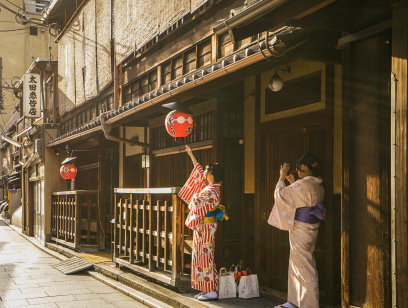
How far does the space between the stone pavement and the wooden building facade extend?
0.96 m

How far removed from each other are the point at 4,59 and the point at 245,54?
43.9m

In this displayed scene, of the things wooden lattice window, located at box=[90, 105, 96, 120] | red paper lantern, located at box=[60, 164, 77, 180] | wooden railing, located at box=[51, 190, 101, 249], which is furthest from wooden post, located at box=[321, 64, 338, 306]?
wooden lattice window, located at box=[90, 105, 96, 120]

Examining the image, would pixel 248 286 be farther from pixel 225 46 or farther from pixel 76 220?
pixel 76 220

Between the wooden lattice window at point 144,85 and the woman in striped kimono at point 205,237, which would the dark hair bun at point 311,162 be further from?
the wooden lattice window at point 144,85

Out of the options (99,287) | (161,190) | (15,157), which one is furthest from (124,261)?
(15,157)

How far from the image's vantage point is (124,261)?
10.3 metres

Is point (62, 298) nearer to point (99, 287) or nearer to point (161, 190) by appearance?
point (99, 287)

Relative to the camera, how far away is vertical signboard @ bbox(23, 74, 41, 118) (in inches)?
832

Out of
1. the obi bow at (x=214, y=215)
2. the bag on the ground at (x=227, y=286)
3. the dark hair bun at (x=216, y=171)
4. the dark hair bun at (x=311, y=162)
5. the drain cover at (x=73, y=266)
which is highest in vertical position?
the dark hair bun at (x=311, y=162)

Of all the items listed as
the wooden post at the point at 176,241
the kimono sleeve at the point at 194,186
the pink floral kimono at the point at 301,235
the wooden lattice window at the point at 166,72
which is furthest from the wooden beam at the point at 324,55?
the wooden lattice window at the point at 166,72

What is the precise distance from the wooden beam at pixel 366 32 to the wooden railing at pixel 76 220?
11.0 metres

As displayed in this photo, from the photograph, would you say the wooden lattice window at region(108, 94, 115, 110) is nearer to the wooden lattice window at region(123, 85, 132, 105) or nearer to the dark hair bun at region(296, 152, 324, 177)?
the wooden lattice window at region(123, 85, 132, 105)

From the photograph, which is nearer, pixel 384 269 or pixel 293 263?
pixel 384 269

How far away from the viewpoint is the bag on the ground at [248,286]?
7453mm
